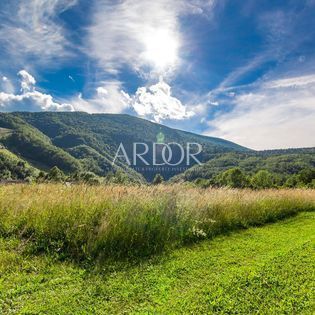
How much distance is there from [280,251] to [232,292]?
113 inches

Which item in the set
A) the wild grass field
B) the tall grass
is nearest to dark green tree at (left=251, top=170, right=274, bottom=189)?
the tall grass

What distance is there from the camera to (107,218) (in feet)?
20.9

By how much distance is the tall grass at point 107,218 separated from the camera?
5.88 m

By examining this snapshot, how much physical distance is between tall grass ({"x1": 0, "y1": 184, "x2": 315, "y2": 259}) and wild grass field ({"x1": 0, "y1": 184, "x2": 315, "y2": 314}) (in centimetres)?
2

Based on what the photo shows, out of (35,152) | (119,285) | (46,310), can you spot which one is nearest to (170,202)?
(119,285)

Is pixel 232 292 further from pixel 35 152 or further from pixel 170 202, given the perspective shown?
pixel 35 152

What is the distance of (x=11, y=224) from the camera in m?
6.17

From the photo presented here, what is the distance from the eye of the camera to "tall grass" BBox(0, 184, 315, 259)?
5.88 meters

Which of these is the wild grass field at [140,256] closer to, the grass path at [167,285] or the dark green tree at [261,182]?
the grass path at [167,285]

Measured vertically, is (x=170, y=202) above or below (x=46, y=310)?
above

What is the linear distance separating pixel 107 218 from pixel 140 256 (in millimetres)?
1079

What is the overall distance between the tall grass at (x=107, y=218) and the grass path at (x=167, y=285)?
496mm

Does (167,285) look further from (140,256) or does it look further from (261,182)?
(261,182)

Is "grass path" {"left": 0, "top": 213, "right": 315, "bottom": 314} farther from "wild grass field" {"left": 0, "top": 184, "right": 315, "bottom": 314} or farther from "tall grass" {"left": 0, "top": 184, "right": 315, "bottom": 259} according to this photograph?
"tall grass" {"left": 0, "top": 184, "right": 315, "bottom": 259}
